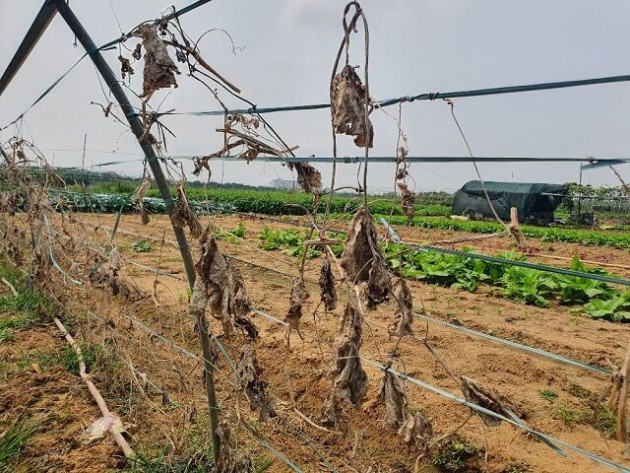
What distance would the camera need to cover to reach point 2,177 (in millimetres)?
5582

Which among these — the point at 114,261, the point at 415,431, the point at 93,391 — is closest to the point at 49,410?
the point at 93,391

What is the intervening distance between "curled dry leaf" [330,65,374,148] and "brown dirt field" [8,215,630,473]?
0.46m

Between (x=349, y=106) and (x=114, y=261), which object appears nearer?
(x=349, y=106)

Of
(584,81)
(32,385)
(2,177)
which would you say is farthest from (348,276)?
(2,177)

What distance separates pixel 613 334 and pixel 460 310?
1.59 meters

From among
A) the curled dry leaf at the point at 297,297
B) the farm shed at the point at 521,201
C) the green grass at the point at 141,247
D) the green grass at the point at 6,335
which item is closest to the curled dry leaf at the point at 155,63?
the curled dry leaf at the point at 297,297

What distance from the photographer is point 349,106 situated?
1138mm

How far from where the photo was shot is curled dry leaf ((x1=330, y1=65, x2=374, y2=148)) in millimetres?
1131

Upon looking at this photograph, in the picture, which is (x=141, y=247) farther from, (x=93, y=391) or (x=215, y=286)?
(x=215, y=286)

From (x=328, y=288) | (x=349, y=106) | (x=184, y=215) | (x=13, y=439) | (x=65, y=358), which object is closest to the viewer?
(x=349, y=106)

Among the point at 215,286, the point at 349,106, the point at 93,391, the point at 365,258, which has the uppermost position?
the point at 349,106

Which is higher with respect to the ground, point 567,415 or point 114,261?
point 114,261

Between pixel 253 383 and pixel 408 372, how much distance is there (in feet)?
7.12

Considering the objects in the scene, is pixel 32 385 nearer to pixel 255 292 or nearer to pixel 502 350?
pixel 255 292
